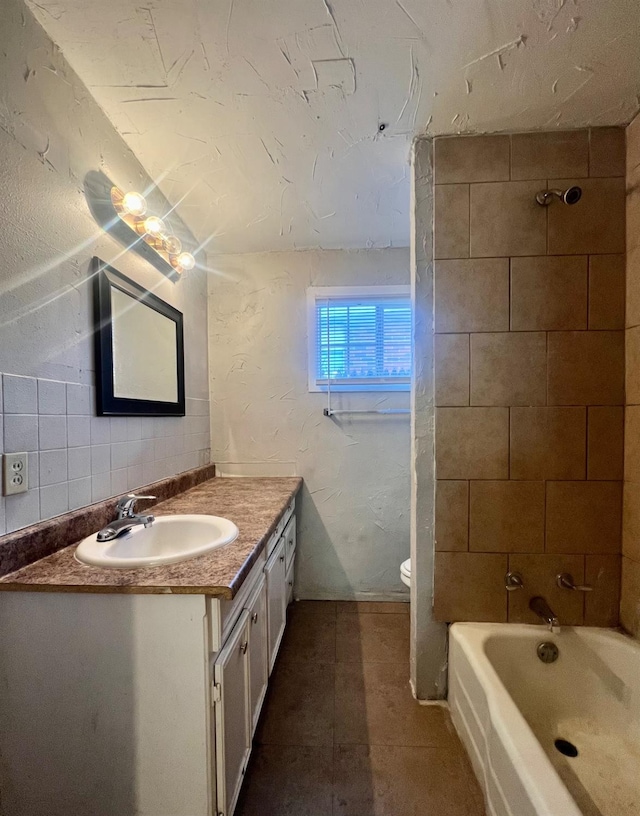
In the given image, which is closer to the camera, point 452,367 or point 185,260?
point 452,367

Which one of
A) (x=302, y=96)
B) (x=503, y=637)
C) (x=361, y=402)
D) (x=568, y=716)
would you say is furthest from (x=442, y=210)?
(x=568, y=716)

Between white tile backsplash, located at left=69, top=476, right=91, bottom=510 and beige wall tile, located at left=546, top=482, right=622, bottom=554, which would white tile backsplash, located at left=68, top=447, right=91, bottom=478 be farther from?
beige wall tile, located at left=546, top=482, right=622, bottom=554

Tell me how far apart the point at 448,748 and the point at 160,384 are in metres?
1.89

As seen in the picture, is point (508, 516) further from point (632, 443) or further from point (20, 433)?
point (20, 433)

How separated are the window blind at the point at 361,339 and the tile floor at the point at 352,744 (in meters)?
→ 1.51

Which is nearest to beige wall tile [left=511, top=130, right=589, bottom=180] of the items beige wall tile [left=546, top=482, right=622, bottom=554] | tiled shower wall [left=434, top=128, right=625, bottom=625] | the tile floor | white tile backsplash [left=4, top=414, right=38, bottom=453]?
tiled shower wall [left=434, top=128, right=625, bottom=625]

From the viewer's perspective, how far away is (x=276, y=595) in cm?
153

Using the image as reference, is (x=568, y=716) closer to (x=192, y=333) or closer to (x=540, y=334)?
(x=540, y=334)

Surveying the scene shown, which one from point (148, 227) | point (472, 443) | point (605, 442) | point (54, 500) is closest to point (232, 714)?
point (54, 500)

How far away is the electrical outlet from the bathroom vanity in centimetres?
21

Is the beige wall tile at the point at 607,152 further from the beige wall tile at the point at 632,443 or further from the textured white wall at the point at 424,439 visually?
the beige wall tile at the point at 632,443

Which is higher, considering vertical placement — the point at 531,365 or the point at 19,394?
the point at 531,365

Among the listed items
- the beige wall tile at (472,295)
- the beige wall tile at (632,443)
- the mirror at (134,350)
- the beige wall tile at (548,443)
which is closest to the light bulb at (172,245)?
the mirror at (134,350)

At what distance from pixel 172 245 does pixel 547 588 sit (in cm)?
220
